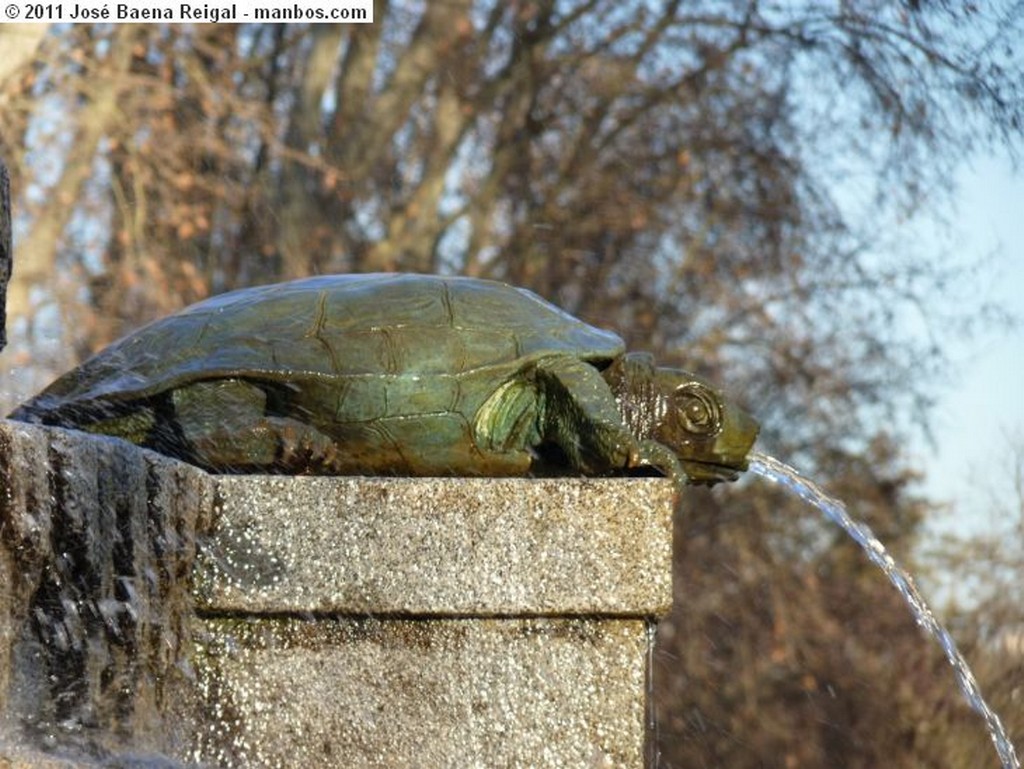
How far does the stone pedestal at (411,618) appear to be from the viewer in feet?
14.2

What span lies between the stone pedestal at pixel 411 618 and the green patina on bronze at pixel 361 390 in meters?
0.25

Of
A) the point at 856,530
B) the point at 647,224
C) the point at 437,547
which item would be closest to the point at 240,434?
the point at 437,547

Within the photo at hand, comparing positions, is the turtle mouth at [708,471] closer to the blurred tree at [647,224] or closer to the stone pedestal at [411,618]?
the stone pedestal at [411,618]

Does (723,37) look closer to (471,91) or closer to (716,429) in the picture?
(471,91)

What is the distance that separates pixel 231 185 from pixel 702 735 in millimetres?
6269

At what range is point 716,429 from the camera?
199 inches

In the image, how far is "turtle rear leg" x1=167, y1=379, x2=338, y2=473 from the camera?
4609 millimetres

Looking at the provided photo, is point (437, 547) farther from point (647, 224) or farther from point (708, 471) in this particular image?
point (647, 224)

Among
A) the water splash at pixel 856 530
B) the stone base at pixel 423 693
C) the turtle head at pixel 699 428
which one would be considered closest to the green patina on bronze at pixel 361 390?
the turtle head at pixel 699 428

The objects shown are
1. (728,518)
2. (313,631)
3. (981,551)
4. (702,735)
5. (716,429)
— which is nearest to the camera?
(313,631)

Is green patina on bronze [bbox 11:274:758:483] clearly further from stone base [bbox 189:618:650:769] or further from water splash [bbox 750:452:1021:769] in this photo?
water splash [bbox 750:452:1021:769]

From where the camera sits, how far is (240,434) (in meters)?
4.61

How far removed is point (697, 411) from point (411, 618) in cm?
104

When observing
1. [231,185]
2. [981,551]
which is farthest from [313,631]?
[231,185]
